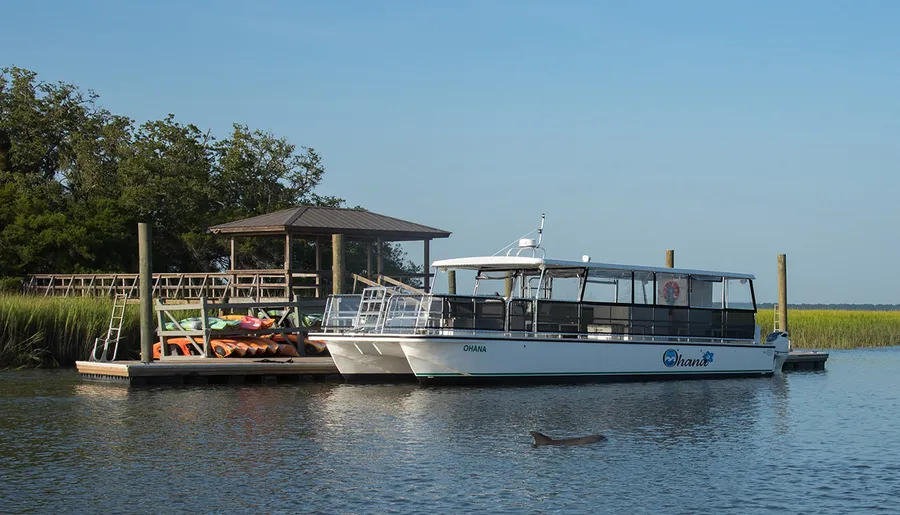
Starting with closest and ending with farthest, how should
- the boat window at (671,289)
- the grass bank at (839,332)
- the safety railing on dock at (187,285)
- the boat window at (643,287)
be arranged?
1. the boat window at (643,287)
2. the boat window at (671,289)
3. the safety railing on dock at (187,285)
4. the grass bank at (839,332)

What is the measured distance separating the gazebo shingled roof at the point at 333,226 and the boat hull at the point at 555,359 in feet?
30.3

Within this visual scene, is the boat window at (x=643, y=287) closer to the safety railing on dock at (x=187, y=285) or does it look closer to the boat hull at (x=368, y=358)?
the boat hull at (x=368, y=358)

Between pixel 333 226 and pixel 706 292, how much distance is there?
1195 cm

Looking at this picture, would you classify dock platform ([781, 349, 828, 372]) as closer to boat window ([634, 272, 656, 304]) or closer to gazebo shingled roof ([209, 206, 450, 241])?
boat window ([634, 272, 656, 304])

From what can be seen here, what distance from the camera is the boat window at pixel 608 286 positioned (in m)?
28.6

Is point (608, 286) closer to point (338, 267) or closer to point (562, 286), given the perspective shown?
point (562, 286)

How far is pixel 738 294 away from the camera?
31.8m

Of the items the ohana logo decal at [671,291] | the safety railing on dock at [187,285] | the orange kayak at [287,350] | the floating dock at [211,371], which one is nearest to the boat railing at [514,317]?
the ohana logo decal at [671,291]

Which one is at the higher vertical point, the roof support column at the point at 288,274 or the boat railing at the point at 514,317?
the roof support column at the point at 288,274

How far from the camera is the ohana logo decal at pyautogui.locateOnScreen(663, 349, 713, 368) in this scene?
1164 inches

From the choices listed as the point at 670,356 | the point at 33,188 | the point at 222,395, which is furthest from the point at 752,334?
the point at 33,188

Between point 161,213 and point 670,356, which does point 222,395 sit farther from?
point 161,213

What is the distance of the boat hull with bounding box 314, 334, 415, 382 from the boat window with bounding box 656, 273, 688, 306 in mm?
7087

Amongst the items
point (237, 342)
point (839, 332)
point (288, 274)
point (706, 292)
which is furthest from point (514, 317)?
point (839, 332)
